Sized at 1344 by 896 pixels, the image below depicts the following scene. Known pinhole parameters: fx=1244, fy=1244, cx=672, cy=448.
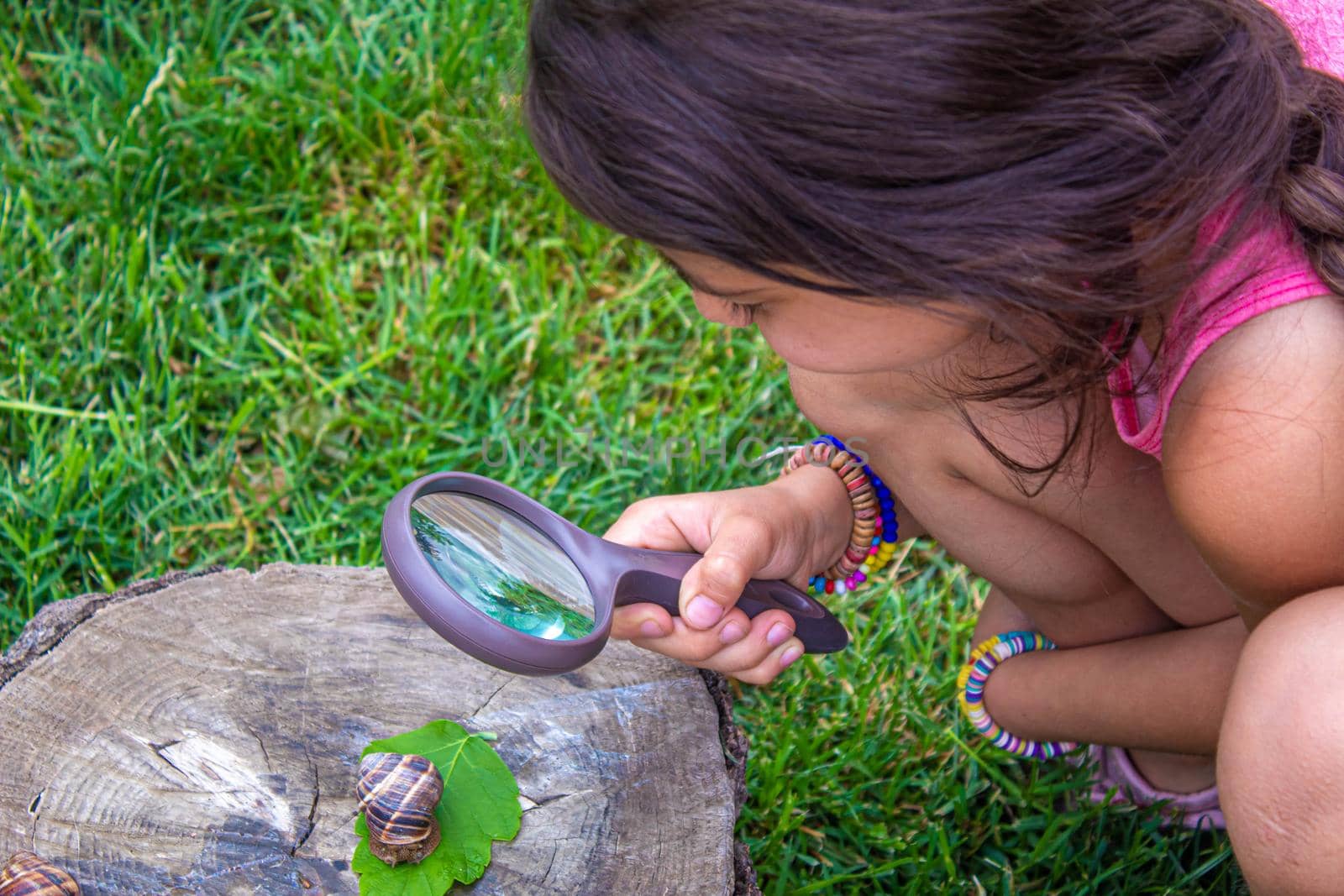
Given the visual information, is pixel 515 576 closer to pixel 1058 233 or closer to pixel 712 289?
pixel 712 289

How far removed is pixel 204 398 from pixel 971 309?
59.2 inches

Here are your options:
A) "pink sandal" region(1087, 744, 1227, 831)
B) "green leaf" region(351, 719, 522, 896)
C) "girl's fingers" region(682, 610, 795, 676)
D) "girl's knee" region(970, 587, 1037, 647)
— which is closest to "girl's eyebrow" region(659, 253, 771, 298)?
"girl's fingers" region(682, 610, 795, 676)

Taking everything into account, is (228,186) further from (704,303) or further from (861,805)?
(861,805)

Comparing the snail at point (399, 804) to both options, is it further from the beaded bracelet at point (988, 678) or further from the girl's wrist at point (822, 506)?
the beaded bracelet at point (988, 678)

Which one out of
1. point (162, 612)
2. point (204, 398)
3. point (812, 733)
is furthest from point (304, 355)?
point (812, 733)

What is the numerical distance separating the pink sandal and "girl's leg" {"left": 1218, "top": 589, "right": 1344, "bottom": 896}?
52 centimetres

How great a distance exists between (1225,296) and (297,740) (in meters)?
1.00

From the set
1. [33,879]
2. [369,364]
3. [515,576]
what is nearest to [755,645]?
[515,576]

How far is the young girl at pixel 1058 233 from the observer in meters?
0.98

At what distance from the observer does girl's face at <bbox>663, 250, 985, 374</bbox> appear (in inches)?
42.9

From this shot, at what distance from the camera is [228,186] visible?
2.34m

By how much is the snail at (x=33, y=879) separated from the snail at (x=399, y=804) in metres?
0.26

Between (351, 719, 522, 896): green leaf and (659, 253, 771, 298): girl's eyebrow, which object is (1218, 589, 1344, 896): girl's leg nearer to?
(659, 253, 771, 298): girl's eyebrow

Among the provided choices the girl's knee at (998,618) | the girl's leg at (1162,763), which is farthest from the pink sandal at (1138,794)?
the girl's knee at (998,618)
